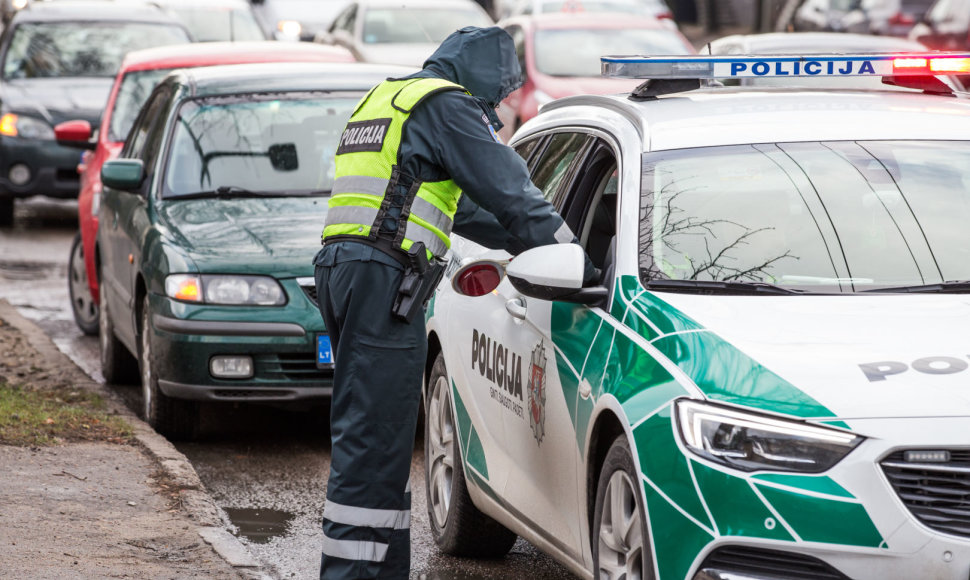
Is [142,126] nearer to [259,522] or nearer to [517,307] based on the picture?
[259,522]

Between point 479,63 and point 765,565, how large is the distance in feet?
6.13

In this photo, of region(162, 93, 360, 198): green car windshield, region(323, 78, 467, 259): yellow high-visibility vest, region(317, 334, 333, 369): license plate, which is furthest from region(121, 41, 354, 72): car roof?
region(323, 78, 467, 259): yellow high-visibility vest

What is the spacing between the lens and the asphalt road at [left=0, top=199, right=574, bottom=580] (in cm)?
598

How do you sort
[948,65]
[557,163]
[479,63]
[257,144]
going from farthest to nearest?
[257,144] < [557,163] < [948,65] < [479,63]

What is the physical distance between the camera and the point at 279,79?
9320 mm

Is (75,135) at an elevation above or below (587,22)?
below

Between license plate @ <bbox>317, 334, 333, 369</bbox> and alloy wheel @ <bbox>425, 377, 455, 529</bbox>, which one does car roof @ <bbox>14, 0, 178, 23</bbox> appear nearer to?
license plate @ <bbox>317, 334, 333, 369</bbox>

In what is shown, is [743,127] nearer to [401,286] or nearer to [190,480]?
[401,286]

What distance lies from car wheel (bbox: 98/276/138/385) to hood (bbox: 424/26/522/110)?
16.0 ft

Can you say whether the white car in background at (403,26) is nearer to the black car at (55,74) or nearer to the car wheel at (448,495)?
the black car at (55,74)

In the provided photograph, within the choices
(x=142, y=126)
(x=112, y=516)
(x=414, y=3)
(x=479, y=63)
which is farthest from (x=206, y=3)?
(x=479, y=63)

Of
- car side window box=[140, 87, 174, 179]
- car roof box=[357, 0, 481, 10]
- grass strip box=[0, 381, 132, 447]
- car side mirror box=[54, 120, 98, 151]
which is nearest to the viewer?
grass strip box=[0, 381, 132, 447]

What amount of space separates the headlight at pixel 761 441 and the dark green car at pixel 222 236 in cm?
397

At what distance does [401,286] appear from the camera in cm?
483
